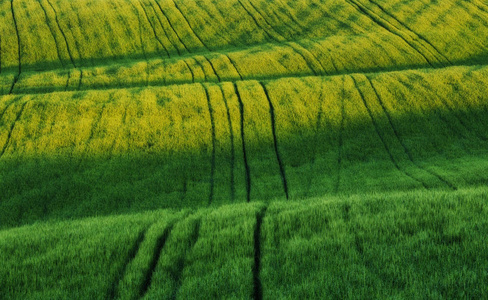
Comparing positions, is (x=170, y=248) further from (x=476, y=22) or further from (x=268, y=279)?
(x=476, y=22)

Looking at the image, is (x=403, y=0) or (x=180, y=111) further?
(x=403, y=0)

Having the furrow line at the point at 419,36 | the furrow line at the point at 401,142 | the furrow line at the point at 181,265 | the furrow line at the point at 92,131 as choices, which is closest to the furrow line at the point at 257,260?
the furrow line at the point at 181,265

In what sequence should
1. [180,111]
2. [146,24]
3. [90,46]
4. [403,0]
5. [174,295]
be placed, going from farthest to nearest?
1. [403,0]
2. [146,24]
3. [90,46]
4. [180,111]
5. [174,295]

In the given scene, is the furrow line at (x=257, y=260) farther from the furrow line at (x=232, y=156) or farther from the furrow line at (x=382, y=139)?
the furrow line at (x=382, y=139)

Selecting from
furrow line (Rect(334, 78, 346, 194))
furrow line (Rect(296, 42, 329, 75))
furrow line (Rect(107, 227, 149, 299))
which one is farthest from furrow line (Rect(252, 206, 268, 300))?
furrow line (Rect(296, 42, 329, 75))

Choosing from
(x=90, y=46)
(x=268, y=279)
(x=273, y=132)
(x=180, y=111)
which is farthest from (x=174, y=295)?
(x=90, y=46)

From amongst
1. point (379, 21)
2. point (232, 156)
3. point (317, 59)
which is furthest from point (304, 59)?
point (232, 156)

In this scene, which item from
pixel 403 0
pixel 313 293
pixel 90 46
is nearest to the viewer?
pixel 313 293

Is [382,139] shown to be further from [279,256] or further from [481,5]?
[481,5]
